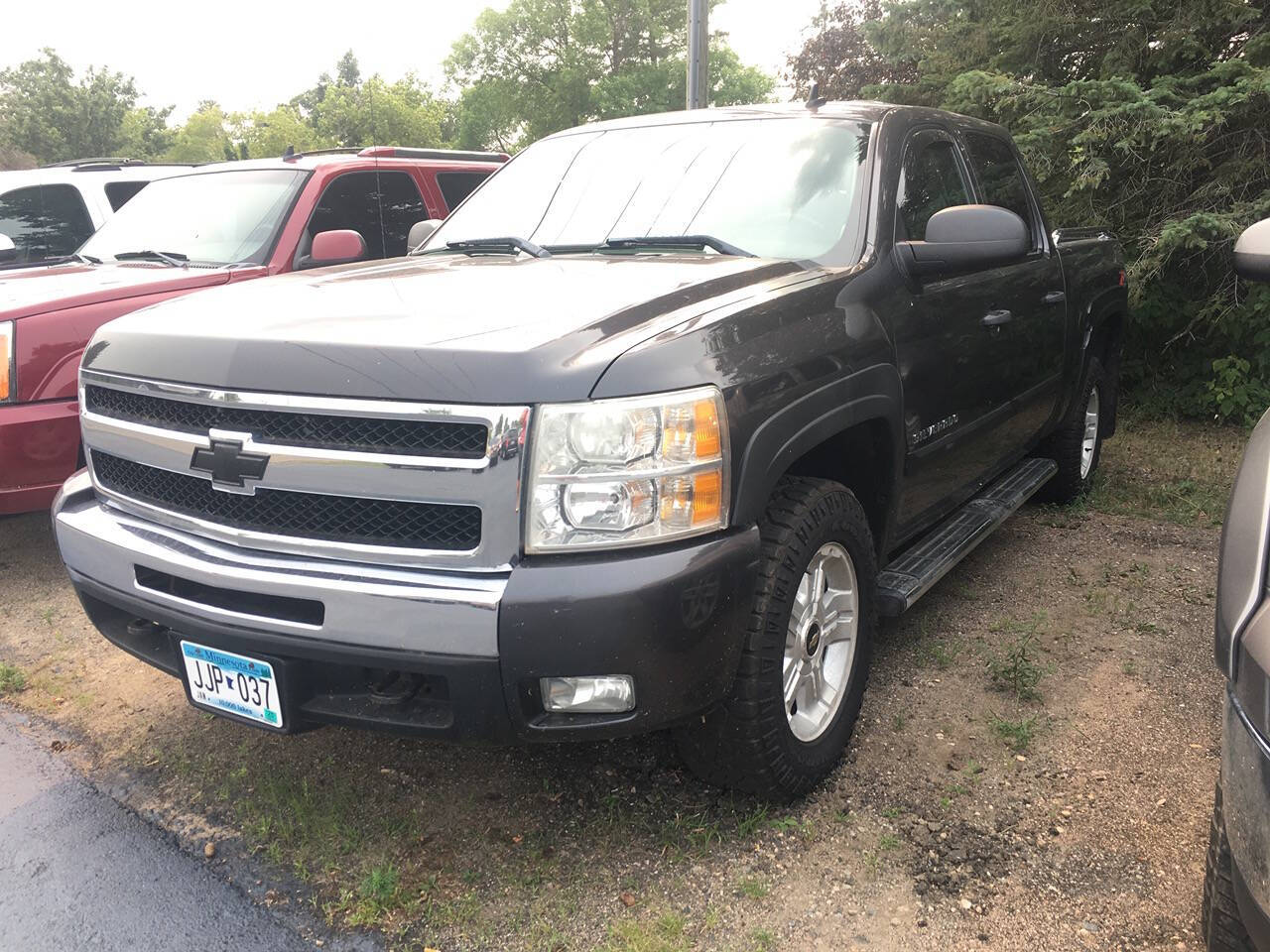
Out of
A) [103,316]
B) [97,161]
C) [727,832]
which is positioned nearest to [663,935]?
[727,832]

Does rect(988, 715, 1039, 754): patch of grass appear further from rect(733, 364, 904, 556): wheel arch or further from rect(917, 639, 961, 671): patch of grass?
rect(733, 364, 904, 556): wheel arch

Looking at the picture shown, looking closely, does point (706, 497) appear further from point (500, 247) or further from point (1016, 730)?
point (500, 247)

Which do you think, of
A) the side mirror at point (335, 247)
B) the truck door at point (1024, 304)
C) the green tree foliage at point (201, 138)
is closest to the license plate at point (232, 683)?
the truck door at point (1024, 304)

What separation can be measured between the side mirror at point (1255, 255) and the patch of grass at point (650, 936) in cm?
182

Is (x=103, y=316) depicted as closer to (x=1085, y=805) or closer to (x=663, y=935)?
(x=663, y=935)

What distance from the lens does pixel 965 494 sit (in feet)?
12.6

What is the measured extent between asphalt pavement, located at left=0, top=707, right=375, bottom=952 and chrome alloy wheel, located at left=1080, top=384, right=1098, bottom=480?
14.7 ft

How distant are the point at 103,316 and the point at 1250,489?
14.0ft

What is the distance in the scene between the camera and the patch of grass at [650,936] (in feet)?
7.07

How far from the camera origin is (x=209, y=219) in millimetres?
5555

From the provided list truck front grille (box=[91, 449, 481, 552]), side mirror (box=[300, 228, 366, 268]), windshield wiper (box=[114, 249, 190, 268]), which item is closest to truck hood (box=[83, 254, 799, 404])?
truck front grille (box=[91, 449, 481, 552])

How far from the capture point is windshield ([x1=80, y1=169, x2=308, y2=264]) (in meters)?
5.34

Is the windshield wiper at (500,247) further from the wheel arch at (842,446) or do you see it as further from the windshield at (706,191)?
the wheel arch at (842,446)

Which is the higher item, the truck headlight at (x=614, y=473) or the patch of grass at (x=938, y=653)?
the truck headlight at (x=614, y=473)
